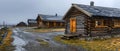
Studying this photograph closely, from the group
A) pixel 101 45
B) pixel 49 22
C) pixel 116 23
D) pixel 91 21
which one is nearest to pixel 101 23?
pixel 91 21

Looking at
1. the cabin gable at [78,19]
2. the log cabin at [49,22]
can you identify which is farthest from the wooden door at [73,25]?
the log cabin at [49,22]

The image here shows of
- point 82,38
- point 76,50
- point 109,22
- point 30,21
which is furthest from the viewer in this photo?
point 30,21

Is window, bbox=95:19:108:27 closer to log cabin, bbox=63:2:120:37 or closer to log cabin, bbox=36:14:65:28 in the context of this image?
log cabin, bbox=63:2:120:37

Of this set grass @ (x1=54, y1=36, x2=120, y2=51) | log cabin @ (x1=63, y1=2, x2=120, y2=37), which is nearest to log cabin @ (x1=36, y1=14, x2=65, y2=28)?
log cabin @ (x1=63, y1=2, x2=120, y2=37)

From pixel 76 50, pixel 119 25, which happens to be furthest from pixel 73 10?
pixel 76 50

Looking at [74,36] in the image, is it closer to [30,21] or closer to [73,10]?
[73,10]

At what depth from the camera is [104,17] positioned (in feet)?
80.9

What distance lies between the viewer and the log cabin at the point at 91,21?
23812 millimetres

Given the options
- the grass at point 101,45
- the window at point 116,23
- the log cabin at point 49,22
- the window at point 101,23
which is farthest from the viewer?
the log cabin at point 49,22

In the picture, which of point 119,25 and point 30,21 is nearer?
point 119,25

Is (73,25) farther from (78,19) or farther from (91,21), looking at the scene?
(91,21)

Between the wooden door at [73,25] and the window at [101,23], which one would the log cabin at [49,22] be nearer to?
the wooden door at [73,25]

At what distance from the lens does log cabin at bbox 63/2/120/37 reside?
78.1 ft

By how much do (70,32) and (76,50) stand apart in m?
12.1
